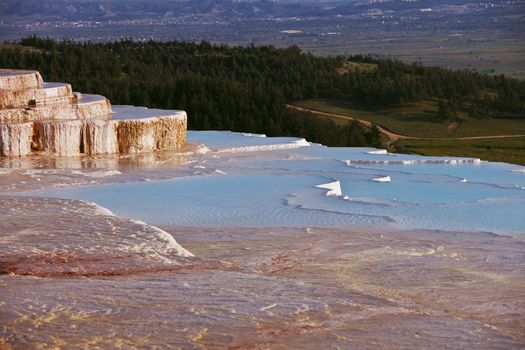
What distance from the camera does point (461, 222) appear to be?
850cm

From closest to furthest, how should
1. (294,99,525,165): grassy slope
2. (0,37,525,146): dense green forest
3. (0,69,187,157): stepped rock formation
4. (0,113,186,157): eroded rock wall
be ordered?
(0,113,186,157): eroded rock wall < (0,69,187,157): stepped rock formation < (0,37,525,146): dense green forest < (294,99,525,165): grassy slope

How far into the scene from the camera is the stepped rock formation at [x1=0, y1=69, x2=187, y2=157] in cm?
1182

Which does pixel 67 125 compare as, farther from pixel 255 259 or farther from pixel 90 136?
pixel 255 259

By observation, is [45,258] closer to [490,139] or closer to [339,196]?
[339,196]

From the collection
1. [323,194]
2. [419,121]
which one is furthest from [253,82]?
[323,194]

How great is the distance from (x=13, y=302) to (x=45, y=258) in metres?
1.08

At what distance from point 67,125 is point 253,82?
28.7 m

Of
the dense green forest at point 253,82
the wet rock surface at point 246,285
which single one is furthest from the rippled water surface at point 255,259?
the dense green forest at point 253,82

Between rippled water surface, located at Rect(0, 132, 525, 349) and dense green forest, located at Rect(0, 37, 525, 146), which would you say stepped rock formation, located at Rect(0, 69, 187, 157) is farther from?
dense green forest, located at Rect(0, 37, 525, 146)

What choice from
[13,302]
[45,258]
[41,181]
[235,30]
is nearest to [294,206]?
[41,181]

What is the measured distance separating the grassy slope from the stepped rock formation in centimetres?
1842

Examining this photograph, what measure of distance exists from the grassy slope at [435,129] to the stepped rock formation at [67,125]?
60.4 ft

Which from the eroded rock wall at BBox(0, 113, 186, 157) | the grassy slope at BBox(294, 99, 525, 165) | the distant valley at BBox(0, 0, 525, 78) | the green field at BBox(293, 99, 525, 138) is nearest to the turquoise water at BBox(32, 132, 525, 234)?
the eroded rock wall at BBox(0, 113, 186, 157)

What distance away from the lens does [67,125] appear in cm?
1195
